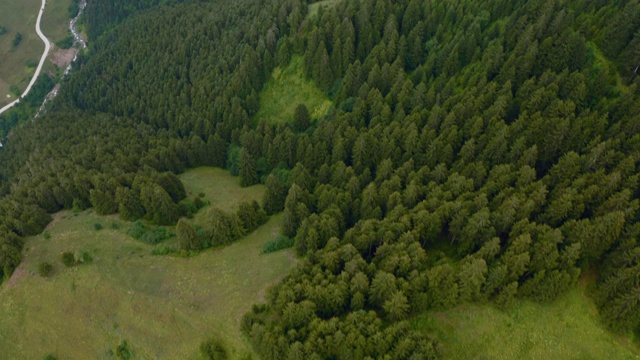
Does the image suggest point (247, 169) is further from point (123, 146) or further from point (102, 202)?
point (123, 146)

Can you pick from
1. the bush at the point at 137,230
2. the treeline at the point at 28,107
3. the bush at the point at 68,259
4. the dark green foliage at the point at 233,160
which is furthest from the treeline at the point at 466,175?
the treeline at the point at 28,107

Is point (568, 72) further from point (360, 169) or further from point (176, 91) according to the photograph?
point (176, 91)

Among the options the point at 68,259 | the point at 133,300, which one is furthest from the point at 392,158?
the point at 68,259

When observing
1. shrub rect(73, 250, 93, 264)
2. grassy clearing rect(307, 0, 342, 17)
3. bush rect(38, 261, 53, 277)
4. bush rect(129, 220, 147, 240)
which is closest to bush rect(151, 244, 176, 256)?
bush rect(129, 220, 147, 240)

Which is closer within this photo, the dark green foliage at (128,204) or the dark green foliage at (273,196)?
the dark green foliage at (128,204)

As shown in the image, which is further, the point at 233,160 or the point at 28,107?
the point at 28,107

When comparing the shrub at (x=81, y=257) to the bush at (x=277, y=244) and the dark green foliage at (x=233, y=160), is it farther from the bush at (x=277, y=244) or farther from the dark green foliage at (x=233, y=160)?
the dark green foliage at (x=233, y=160)

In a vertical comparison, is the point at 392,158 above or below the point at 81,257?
above
